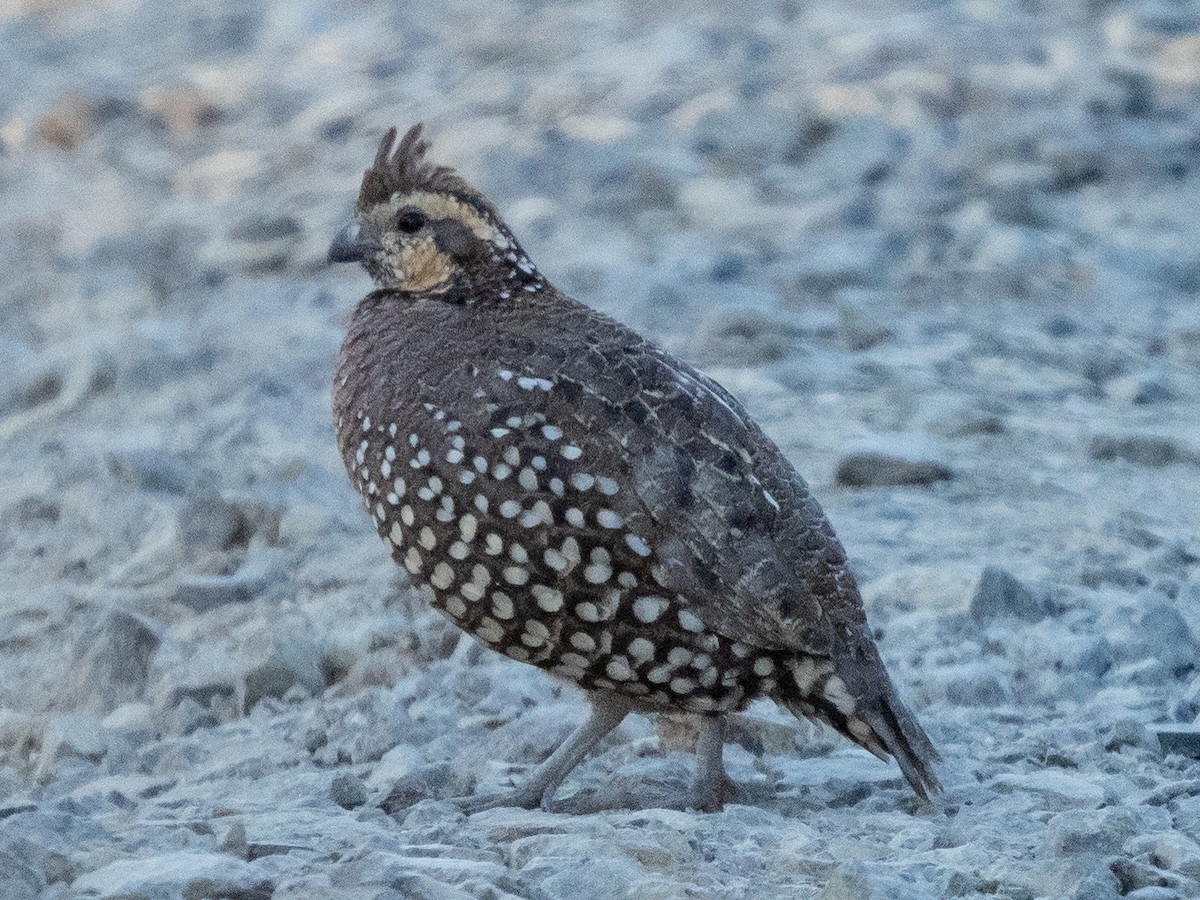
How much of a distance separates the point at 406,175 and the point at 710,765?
2061 mm

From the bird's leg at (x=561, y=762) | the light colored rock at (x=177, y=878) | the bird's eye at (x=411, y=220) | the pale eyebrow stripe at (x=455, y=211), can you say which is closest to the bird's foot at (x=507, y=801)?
the bird's leg at (x=561, y=762)

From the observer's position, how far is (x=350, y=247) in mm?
5824

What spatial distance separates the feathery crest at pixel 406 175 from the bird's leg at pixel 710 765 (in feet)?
5.88

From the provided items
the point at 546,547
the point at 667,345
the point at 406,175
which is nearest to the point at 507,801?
the point at 546,547

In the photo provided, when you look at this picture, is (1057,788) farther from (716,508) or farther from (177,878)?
(177,878)

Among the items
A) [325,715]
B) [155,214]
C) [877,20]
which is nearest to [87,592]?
[325,715]

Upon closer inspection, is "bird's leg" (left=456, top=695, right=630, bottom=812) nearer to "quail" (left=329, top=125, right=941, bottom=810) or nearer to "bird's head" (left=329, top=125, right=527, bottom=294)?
"quail" (left=329, top=125, right=941, bottom=810)

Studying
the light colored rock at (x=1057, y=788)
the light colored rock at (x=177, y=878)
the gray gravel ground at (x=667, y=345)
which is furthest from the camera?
the light colored rock at (x=1057, y=788)

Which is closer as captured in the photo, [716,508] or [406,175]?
[716,508]

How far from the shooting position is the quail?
4680mm

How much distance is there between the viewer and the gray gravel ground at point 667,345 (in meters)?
4.46

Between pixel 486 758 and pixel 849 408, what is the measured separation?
295cm

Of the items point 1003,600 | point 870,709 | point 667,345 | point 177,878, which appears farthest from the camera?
point 667,345

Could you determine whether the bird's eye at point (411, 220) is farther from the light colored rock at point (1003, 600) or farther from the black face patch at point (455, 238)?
the light colored rock at point (1003, 600)
